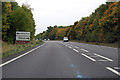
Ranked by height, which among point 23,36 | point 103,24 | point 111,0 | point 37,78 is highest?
point 111,0

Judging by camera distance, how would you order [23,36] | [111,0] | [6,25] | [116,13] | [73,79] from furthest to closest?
[6,25], [111,0], [116,13], [23,36], [73,79]

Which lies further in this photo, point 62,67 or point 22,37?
point 22,37

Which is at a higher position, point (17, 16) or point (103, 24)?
point (17, 16)

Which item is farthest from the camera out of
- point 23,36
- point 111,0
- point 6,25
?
point 6,25

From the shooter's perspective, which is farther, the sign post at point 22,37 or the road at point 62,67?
the sign post at point 22,37

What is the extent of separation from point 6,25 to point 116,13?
77.1 ft

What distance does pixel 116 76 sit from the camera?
201 inches

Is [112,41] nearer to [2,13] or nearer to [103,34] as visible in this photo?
[103,34]

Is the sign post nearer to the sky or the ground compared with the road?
nearer to the sky

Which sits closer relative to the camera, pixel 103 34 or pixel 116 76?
pixel 116 76

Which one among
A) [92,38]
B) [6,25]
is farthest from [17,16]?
[92,38]

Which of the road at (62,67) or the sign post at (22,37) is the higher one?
the sign post at (22,37)

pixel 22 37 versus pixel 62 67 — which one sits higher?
pixel 22 37

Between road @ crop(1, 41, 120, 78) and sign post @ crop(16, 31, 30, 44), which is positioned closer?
road @ crop(1, 41, 120, 78)
